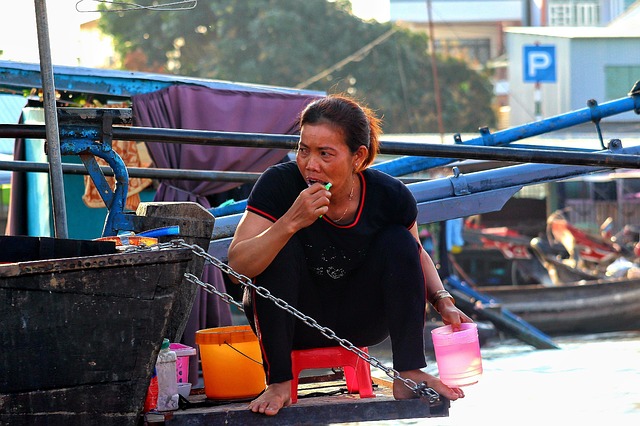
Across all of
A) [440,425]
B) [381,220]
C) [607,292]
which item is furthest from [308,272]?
[607,292]

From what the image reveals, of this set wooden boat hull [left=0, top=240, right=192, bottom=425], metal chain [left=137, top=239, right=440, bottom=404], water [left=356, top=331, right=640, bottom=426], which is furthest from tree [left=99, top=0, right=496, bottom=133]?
wooden boat hull [left=0, top=240, right=192, bottom=425]

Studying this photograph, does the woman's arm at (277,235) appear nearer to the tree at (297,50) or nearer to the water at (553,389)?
the water at (553,389)

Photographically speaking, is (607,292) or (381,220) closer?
(381,220)

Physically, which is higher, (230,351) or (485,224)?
(230,351)

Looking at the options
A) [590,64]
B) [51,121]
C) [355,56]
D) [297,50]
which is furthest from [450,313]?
[590,64]

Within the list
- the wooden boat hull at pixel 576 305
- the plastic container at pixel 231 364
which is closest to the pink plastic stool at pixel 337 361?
the plastic container at pixel 231 364

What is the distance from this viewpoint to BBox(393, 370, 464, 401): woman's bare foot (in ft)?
11.6

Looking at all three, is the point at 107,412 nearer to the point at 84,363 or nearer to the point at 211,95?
the point at 84,363

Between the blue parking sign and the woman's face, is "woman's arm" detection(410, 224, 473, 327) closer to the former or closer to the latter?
the woman's face

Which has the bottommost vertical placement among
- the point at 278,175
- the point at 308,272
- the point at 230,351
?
the point at 230,351

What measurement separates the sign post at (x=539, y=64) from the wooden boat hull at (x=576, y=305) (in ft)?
54.1

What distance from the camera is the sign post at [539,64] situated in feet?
97.7

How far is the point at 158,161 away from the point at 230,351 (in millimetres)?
3311

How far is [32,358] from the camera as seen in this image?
299 centimetres
